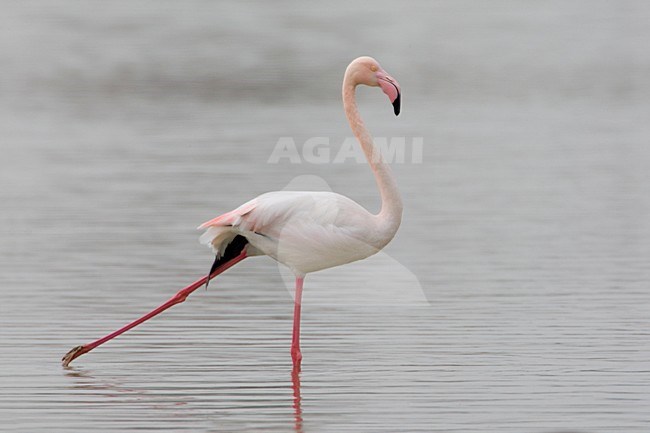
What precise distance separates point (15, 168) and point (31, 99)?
42.0 ft

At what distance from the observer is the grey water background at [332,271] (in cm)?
750

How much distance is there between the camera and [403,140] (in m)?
22.3

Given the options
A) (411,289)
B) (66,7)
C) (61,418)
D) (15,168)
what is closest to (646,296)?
(411,289)

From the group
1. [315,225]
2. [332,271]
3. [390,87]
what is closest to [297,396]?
[315,225]

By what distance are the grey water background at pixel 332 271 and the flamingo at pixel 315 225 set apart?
589mm

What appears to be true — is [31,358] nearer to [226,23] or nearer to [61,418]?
[61,418]

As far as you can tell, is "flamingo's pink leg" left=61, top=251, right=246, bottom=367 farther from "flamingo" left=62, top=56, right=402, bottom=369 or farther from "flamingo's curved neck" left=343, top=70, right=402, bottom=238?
"flamingo's curved neck" left=343, top=70, right=402, bottom=238


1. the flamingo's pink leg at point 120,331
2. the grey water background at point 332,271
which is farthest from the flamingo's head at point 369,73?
the grey water background at point 332,271

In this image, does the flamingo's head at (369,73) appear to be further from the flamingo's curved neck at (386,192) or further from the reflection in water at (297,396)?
the reflection in water at (297,396)

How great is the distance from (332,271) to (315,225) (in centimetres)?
319

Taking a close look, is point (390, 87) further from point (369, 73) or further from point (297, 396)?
point (297, 396)

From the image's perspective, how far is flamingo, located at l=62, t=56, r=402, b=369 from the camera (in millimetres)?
8164

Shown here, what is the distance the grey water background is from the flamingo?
1.93 feet

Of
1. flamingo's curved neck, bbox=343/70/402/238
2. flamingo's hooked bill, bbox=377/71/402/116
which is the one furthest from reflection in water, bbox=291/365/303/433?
flamingo's hooked bill, bbox=377/71/402/116
